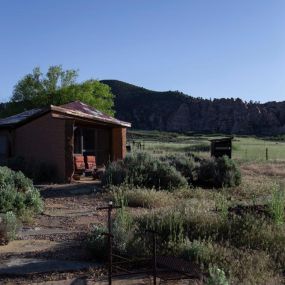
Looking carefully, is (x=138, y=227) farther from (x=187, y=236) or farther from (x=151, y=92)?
(x=151, y=92)

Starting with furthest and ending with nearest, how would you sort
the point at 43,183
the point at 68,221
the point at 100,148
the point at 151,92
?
the point at 151,92, the point at 100,148, the point at 43,183, the point at 68,221

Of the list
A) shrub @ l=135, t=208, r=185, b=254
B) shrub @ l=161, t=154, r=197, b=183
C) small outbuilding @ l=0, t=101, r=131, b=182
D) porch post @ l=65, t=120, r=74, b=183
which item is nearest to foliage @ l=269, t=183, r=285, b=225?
shrub @ l=135, t=208, r=185, b=254

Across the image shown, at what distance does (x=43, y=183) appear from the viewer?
20844 millimetres

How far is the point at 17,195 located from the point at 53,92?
34.1 meters

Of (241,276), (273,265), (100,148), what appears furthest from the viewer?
(100,148)

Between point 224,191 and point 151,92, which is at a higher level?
point 151,92

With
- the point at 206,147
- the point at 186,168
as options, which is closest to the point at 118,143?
the point at 186,168

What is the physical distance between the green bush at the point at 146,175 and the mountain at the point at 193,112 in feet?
261

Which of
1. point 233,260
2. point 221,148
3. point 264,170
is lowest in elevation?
A: point 264,170

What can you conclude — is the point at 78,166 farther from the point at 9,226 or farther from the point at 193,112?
the point at 193,112

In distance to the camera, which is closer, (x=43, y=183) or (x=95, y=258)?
(x=95, y=258)

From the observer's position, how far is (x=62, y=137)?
21.5 meters

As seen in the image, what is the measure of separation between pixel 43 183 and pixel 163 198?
25.4 feet

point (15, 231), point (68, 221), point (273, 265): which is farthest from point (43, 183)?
point (273, 265)
